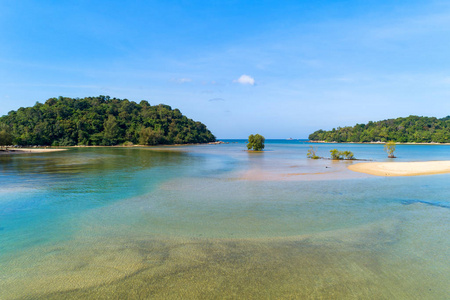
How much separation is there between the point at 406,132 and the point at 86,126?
618 ft

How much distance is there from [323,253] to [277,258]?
141 centimetres

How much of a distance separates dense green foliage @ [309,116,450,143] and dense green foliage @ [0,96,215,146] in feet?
405

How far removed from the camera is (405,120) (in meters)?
182

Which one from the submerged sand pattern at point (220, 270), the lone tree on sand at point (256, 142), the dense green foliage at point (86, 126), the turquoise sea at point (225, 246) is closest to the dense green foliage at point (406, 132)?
the dense green foliage at point (86, 126)

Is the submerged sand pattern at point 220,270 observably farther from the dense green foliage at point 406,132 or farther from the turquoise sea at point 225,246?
the dense green foliage at point 406,132

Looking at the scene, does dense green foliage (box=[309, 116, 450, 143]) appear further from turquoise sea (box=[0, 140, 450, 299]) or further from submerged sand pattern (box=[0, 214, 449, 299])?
submerged sand pattern (box=[0, 214, 449, 299])

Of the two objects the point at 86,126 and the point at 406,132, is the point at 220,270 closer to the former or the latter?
the point at 86,126

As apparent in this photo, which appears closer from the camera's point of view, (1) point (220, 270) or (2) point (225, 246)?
(1) point (220, 270)

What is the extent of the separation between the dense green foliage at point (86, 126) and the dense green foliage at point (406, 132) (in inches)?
4858

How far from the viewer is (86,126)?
112m

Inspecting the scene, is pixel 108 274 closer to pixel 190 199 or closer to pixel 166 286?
pixel 166 286

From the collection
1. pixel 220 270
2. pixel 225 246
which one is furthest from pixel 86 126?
pixel 220 270

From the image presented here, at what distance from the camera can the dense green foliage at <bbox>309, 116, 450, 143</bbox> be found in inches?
5866

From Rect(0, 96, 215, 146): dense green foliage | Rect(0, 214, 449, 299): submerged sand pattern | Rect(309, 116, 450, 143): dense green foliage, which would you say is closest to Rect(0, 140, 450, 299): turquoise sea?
Rect(0, 214, 449, 299): submerged sand pattern
